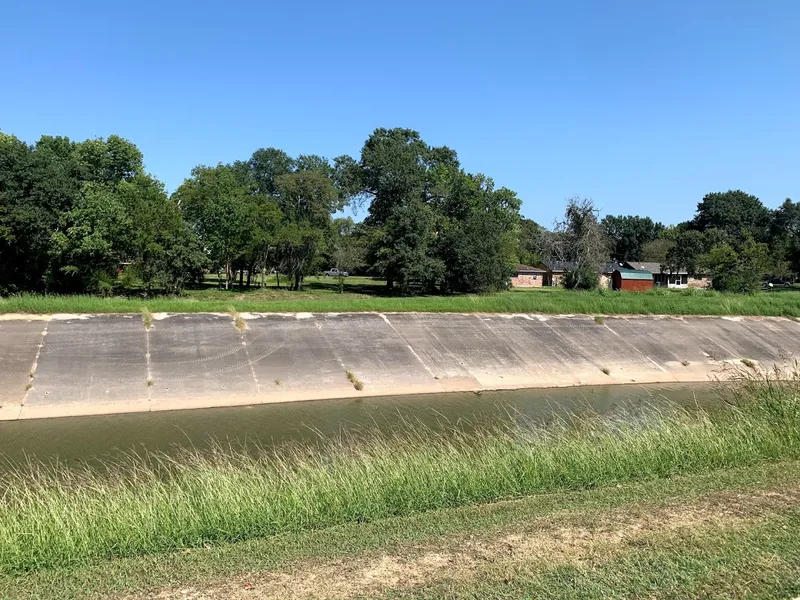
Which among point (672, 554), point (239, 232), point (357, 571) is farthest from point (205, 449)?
point (239, 232)

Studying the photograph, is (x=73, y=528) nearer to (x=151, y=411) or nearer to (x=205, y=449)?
(x=205, y=449)

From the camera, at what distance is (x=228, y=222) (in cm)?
4272

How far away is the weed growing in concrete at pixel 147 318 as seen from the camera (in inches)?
895

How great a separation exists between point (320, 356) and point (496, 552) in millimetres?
16761

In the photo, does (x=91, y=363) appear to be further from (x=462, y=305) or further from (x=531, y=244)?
(x=531, y=244)

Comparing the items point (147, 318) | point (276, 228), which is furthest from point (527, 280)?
point (147, 318)

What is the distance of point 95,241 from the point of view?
3269cm

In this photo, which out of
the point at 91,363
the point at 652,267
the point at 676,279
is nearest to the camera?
the point at 91,363

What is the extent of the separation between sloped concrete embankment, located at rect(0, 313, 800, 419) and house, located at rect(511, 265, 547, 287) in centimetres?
4940

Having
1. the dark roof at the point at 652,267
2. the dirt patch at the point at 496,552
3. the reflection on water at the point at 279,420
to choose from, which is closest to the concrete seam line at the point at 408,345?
the reflection on water at the point at 279,420

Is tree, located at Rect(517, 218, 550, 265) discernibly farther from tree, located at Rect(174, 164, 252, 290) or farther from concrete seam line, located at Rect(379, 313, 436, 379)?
concrete seam line, located at Rect(379, 313, 436, 379)

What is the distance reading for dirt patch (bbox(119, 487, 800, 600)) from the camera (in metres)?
5.18

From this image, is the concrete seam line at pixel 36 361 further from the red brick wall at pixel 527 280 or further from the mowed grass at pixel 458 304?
the red brick wall at pixel 527 280

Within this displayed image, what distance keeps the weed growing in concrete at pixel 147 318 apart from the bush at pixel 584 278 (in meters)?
38.2
